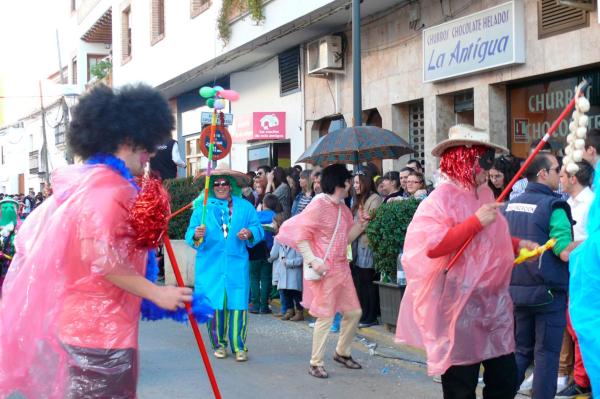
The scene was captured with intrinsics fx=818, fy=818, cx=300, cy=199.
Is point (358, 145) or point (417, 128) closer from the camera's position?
point (358, 145)

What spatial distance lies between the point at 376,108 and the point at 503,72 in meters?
3.82

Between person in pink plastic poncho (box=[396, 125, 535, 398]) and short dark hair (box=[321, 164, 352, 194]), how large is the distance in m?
2.84

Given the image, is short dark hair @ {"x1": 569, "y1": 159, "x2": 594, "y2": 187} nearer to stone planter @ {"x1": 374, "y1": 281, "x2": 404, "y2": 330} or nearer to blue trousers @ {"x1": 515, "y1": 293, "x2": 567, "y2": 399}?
blue trousers @ {"x1": 515, "y1": 293, "x2": 567, "y2": 399}

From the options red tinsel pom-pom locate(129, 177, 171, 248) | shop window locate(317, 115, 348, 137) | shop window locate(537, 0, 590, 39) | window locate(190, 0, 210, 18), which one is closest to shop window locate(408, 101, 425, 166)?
shop window locate(317, 115, 348, 137)

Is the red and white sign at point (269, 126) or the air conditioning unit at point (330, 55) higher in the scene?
the air conditioning unit at point (330, 55)

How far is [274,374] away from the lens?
25.2ft

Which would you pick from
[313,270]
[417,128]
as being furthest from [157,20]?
[313,270]

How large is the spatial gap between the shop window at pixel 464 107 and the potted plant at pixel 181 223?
4.67 m

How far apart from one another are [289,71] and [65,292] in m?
15.2

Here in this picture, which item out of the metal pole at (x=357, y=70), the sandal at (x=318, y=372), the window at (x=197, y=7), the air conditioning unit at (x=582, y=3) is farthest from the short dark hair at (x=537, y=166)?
the window at (x=197, y=7)

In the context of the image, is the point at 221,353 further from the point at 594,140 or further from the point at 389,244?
the point at 594,140

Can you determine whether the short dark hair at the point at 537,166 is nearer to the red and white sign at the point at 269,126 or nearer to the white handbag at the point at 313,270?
the white handbag at the point at 313,270

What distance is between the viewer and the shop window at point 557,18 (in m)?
10.2

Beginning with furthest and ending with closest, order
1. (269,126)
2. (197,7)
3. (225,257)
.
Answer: (197,7)
(269,126)
(225,257)
